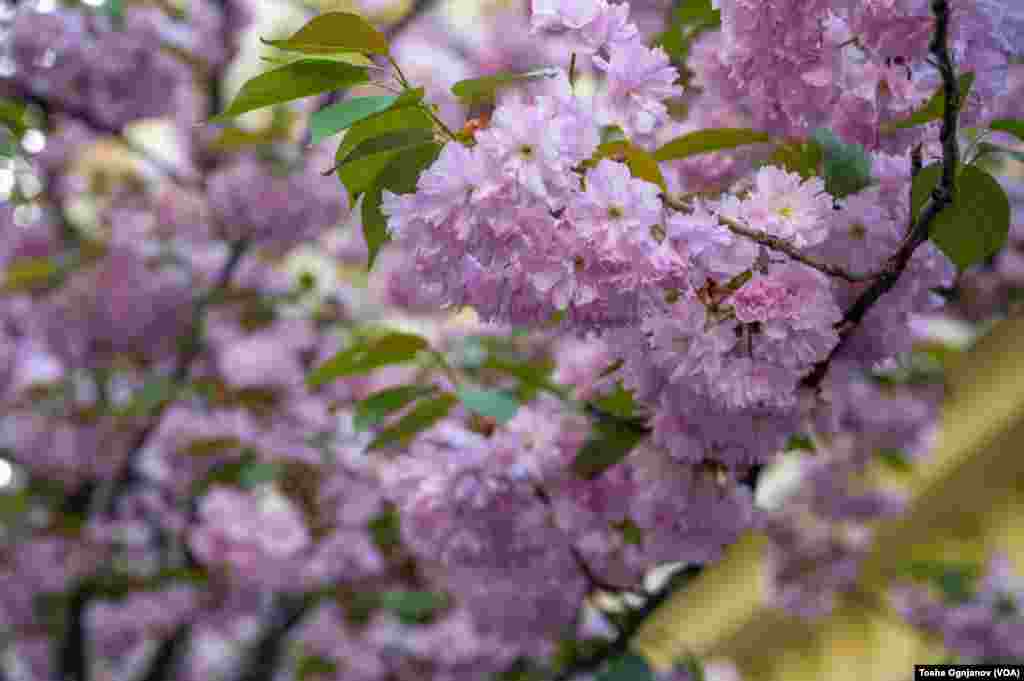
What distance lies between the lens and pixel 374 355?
3.51ft

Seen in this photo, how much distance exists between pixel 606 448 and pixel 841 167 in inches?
15.6

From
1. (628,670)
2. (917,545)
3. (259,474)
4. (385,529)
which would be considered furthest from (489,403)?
(917,545)

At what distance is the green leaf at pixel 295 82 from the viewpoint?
2.35 ft

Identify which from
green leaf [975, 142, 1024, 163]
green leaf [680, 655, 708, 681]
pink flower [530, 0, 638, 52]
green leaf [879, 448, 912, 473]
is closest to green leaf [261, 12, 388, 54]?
pink flower [530, 0, 638, 52]

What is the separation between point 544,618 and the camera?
1.46 meters

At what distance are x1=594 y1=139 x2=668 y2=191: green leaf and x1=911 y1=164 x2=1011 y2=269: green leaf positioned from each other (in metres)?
0.21

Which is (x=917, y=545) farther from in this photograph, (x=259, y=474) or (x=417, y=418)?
(x=417, y=418)

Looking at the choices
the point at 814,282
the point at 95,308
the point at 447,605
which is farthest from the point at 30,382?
the point at 814,282

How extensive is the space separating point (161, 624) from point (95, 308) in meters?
0.82

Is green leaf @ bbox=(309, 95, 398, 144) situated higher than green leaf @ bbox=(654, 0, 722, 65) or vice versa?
green leaf @ bbox=(309, 95, 398, 144)

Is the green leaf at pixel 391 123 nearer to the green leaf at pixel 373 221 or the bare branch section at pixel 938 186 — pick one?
the green leaf at pixel 373 221

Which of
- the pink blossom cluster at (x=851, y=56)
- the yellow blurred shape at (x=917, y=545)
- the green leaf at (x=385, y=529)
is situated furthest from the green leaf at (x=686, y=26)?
the yellow blurred shape at (x=917, y=545)

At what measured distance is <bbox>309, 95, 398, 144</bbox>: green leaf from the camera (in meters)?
0.67

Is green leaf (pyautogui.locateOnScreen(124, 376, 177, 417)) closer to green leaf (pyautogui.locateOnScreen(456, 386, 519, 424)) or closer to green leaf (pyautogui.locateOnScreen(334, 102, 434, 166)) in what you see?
green leaf (pyautogui.locateOnScreen(456, 386, 519, 424))
